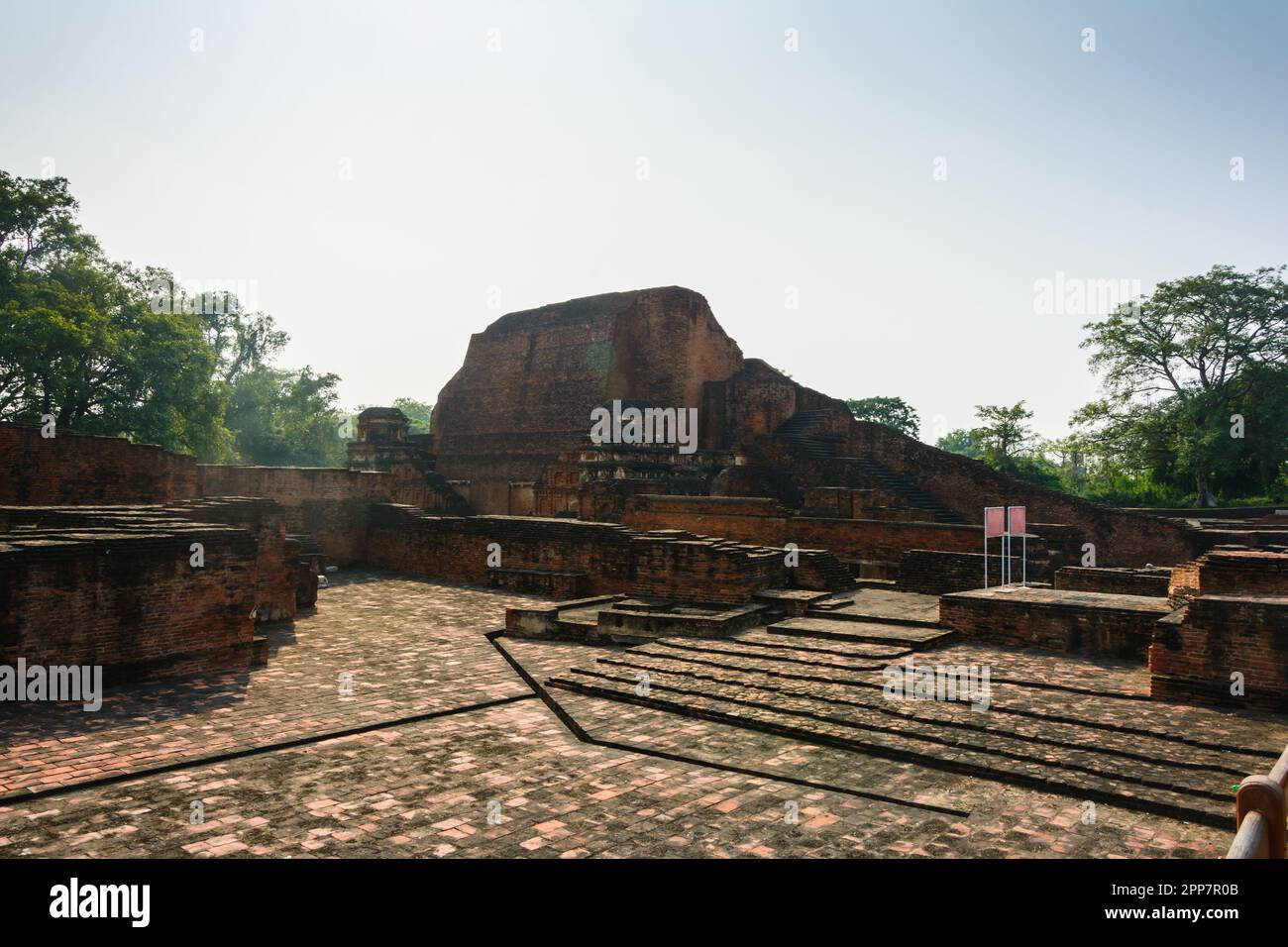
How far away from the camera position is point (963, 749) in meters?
4.89

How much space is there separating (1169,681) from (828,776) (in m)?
3.09

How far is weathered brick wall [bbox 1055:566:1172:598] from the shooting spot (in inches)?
357

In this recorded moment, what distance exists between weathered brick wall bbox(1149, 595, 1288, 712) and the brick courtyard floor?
286mm

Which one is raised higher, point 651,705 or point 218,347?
point 218,347

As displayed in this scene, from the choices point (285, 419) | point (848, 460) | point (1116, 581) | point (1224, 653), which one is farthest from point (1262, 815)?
point (285, 419)

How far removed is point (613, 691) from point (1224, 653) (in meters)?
4.67

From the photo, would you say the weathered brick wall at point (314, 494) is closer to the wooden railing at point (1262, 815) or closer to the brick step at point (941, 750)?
the brick step at point (941, 750)

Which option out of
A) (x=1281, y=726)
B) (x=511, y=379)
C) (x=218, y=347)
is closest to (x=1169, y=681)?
(x=1281, y=726)

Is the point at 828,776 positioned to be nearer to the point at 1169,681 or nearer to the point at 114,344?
the point at 1169,681

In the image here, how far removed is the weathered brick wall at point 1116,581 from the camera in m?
9.06

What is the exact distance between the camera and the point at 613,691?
6617 mm

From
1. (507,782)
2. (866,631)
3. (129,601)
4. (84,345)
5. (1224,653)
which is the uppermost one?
(84,345)

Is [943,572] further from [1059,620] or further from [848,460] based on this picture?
[848,460]

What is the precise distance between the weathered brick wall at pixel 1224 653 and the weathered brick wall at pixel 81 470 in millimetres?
15843
